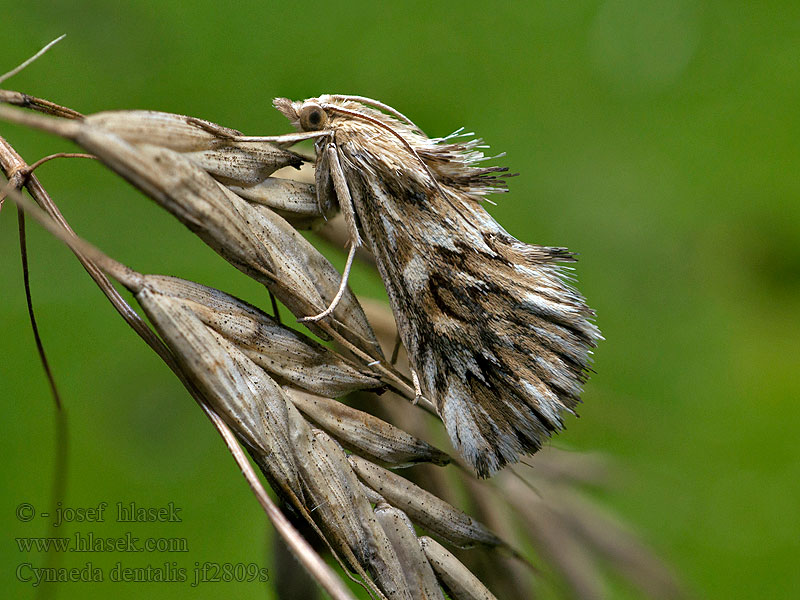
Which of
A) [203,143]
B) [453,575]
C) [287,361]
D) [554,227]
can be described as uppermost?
[554,227]

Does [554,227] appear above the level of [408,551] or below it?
above

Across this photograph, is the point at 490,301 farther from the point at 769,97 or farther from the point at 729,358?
the point at 769,97

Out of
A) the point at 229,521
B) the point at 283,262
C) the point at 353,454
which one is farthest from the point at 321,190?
the point at 229,521

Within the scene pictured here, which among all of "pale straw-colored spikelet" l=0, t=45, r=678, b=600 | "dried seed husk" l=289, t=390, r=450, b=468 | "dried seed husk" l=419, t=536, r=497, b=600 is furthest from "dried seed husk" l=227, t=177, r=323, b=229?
"dried seed husk" l=419, t=536, r=497, b=600

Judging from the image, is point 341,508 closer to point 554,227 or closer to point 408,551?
point 408,551

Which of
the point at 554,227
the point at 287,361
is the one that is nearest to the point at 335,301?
the point at 287,361

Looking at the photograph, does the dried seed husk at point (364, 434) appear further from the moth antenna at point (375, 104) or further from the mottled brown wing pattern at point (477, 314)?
the moth antenna at point (375, 104)

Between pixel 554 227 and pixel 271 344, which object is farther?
pixel 554 227

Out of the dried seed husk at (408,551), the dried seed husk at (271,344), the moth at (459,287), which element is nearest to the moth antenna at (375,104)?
the moth at (459,287)
